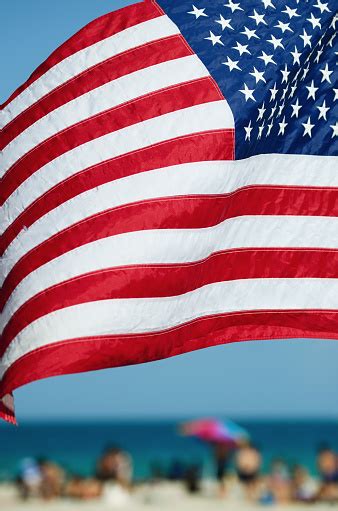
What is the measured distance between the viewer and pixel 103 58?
880cm

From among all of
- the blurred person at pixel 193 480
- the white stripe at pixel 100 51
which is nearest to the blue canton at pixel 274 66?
the white stripe at pixel 100 51

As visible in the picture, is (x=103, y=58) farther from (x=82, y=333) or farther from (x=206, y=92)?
(x=82, y=333)

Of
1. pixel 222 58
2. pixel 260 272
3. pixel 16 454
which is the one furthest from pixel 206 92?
pixel 16 454

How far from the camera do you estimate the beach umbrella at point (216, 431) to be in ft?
31.8

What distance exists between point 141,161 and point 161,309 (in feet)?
3.94

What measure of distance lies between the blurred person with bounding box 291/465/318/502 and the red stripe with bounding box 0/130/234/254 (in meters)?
2.37

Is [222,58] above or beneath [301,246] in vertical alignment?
above

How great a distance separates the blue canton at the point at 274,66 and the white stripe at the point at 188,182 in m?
0.10

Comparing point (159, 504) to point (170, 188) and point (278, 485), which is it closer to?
point (278, 485)

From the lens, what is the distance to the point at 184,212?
809cm

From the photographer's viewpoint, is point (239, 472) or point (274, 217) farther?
point (274, 217)

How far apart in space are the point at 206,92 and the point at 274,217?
1147mm

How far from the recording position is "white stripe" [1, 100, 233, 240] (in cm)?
834

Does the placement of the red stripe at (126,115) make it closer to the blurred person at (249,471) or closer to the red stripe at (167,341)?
the red stripe at (167,341)
